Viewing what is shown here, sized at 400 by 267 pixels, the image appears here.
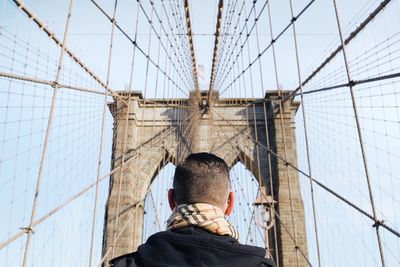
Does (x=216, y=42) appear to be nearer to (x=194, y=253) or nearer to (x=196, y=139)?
(x=196, y=139)

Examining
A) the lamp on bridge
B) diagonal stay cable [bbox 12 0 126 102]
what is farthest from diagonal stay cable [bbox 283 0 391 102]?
the lamp on bridge

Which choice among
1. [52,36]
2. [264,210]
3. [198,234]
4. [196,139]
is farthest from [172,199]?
[196,139]

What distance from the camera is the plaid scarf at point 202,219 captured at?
882 millimetres

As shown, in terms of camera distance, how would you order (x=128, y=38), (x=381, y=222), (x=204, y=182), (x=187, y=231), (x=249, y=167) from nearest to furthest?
(x=187, y=231) → (x=204, y=182) → (x=381, y=222) → (x=128, y=38) → (x=249, y=167)

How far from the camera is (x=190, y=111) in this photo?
1075 cm

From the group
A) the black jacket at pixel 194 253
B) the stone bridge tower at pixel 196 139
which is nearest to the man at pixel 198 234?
the black jacket at pixel 194 253

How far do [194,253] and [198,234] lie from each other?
5 centimetres

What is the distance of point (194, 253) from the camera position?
0.82 meters

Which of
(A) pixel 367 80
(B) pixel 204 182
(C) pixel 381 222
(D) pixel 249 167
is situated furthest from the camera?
(D) pixel 249 167

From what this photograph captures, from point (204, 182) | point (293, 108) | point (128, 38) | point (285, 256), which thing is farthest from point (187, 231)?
point (293, 108)

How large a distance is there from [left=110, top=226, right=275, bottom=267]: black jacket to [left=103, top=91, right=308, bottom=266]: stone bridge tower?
8.73 meters

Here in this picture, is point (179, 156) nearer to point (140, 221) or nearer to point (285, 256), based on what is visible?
point (140, 221)

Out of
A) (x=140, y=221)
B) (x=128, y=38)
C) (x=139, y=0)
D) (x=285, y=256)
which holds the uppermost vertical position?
(x=139, y=0)

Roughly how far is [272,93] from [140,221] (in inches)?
165
